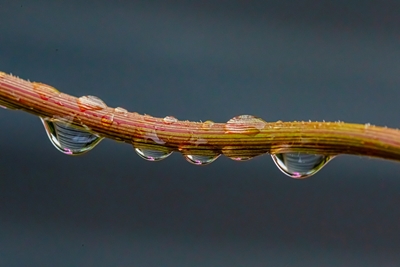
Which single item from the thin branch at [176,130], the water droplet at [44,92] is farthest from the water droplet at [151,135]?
the water droplet at [44,92]

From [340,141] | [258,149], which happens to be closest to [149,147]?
[258,149]

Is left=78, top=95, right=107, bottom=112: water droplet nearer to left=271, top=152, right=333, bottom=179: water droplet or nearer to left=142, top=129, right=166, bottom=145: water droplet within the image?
left=142, top=129, right=166, bottom=145: water droplet

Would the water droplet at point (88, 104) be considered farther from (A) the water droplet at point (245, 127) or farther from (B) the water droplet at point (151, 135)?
(A) the water droplet at point (245, 127)

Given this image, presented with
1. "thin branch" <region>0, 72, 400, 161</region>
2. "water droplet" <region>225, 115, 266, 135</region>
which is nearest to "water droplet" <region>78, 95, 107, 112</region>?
"thin branch" <region>0, 72, 400, 161</region>

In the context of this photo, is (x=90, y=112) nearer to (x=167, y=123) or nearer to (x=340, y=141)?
(x=167, y=123)

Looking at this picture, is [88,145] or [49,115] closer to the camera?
[49,115]

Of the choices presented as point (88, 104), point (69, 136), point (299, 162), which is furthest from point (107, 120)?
point (299, 162)

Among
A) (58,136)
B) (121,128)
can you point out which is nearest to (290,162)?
(121,128)
